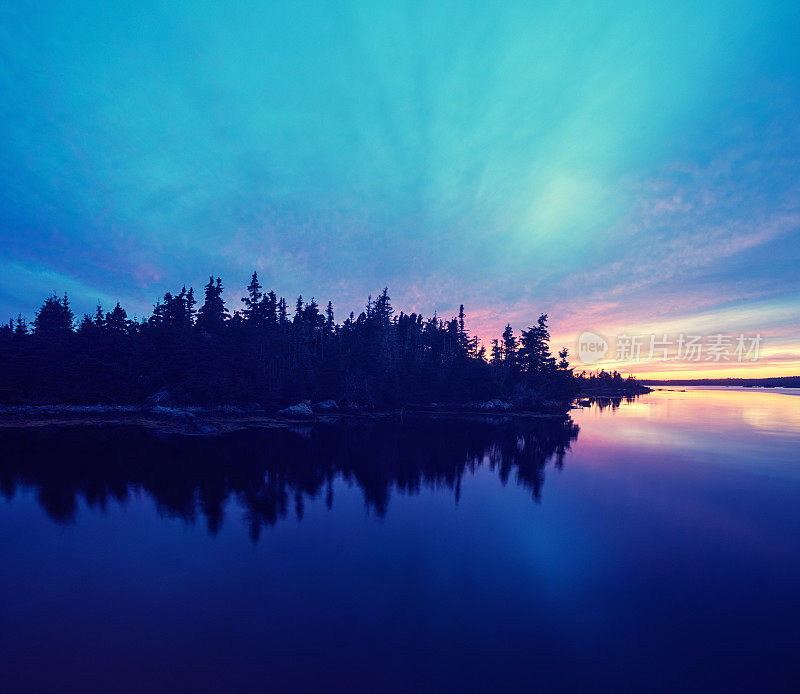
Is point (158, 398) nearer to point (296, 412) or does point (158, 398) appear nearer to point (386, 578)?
point (296, 412)

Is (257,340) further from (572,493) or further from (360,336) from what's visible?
(572,493)

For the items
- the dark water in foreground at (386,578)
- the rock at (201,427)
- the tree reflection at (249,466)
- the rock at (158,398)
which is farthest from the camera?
the rock at (158,398)

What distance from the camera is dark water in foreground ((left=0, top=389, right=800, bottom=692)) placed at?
10414 mm

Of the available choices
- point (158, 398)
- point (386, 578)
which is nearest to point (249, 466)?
point (386, 578)

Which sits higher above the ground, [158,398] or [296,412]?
[158,398]

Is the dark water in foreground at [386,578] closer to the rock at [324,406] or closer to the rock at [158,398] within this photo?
the rock at [158,398]

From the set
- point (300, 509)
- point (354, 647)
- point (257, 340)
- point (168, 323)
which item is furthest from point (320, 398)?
point (354, 647)

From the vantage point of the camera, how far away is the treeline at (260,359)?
6612cm

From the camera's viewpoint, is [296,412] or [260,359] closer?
[296,412]

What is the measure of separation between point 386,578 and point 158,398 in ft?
226

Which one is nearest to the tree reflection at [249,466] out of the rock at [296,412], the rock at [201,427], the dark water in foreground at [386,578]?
the dark water in foreground at [386,578]

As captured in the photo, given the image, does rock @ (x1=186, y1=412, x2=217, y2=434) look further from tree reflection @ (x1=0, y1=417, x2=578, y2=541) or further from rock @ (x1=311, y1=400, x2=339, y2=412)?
rock @ (x1=311, y1=400, x2=339, y2=412)

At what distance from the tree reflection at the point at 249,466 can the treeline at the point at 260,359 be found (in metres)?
22.6

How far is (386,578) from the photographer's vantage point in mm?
15688
